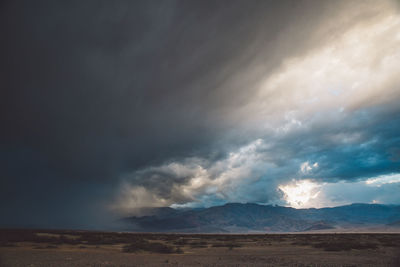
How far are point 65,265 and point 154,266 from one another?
885cm

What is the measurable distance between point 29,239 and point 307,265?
60.9m

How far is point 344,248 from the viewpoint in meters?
44.2

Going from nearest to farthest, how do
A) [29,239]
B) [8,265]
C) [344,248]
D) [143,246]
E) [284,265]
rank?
[8,265], [284,265], [344,248], [143,246], [29,239]

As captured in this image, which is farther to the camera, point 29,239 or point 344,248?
point 29,239

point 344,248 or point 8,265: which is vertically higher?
point 8,265

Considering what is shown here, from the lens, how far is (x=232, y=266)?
27312 mm

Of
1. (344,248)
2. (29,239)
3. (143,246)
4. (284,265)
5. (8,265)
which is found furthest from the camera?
(29,239)

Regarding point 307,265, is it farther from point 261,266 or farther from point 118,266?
point 118,266

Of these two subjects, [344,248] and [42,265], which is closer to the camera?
[42,265]

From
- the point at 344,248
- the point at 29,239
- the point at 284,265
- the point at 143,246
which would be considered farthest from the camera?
the point at 29,239

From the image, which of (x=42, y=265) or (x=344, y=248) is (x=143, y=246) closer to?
(x=42, y=265)

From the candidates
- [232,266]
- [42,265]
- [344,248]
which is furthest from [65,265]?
[344,248]

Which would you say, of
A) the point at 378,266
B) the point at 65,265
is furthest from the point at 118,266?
the point at 378,266

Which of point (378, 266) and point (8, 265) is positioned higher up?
point (8, 265)
